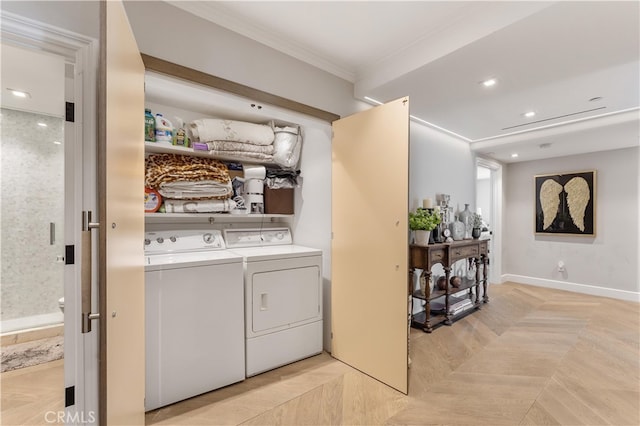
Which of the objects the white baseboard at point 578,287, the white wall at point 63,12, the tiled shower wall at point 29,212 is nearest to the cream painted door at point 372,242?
the white wall at point 63,12

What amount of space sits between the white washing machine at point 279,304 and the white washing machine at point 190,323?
0.09m

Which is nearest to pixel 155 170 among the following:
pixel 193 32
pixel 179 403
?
pixel 193 32

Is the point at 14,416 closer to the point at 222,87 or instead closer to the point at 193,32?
the point at 222,87

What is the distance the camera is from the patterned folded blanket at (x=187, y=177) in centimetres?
223

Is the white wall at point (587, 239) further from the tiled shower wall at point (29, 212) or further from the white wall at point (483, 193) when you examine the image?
the tiled shower wall at point (29, 212)

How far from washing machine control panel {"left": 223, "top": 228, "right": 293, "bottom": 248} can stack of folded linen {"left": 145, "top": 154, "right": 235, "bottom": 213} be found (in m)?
0.27

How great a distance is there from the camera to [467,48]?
1.83 m

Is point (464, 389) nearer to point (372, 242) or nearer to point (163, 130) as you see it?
point (372, 242)

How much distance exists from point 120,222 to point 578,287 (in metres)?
6.15

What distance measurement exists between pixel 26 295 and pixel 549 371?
4.91 meters

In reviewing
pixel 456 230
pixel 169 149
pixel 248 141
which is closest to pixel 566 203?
pixel 456 230

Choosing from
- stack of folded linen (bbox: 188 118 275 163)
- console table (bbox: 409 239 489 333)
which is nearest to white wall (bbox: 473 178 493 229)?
console table (bbox: 409 239 489 333)

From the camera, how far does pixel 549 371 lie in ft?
7.50

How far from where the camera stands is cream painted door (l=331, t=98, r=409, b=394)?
199 centimetres
